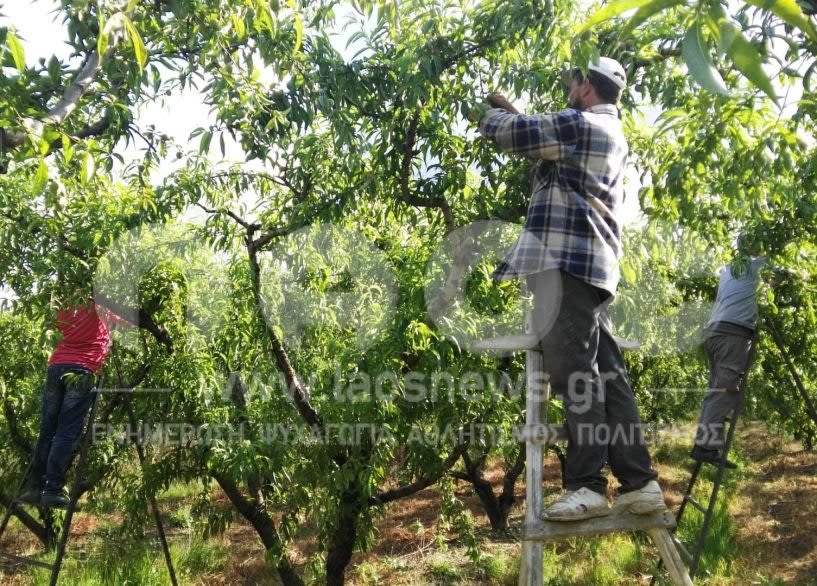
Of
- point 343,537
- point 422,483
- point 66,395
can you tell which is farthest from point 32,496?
point 422,483

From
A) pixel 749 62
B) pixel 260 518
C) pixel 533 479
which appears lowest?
pixel 260 518

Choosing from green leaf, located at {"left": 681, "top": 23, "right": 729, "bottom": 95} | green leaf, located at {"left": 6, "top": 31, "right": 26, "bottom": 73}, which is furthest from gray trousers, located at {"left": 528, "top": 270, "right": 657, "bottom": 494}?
green leaf, located at {"left": 681, "top": 23, "right": 729, "bottom": 95}

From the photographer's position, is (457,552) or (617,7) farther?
(457,552)

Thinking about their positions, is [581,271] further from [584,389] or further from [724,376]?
[724,376]

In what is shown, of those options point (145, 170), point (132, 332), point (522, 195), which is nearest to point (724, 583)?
point (522, 195)

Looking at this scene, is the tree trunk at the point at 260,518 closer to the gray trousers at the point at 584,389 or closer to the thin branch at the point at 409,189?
the thin branch at the point at 409,189

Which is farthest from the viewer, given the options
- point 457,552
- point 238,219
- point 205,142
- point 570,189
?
point 457,552

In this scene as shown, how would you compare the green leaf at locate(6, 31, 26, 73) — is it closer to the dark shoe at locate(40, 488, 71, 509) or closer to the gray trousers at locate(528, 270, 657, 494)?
the gray trousers at locate(528, 270, 657, 494)

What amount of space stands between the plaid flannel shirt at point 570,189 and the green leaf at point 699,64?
1894 mm

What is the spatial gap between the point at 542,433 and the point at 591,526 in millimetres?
342

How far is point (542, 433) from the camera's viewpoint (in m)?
2.65

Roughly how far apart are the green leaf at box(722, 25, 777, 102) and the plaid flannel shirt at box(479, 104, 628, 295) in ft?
6.37

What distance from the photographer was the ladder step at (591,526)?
8.06ft

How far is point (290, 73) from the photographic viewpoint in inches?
121
